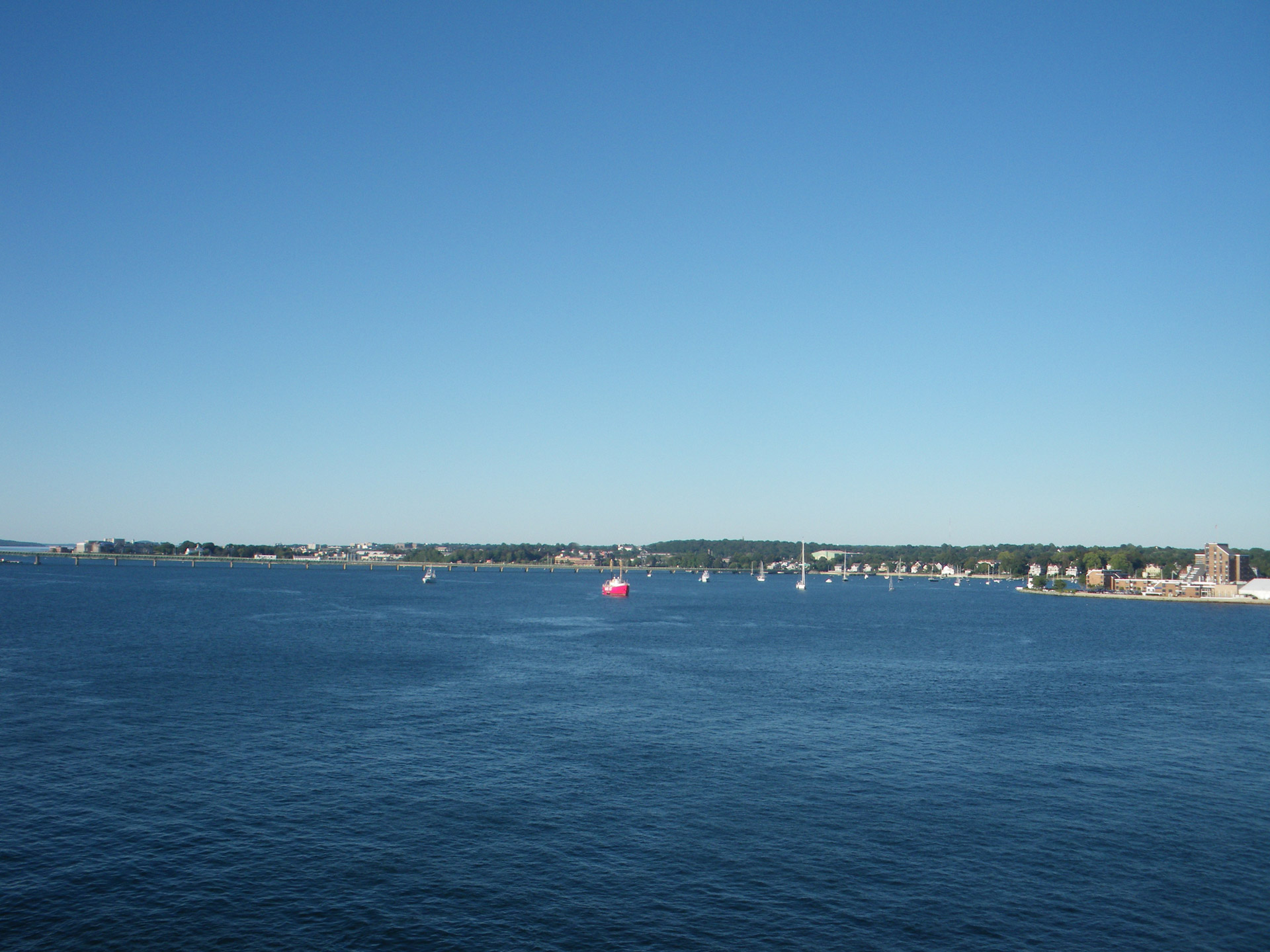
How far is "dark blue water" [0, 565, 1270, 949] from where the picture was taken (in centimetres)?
2808

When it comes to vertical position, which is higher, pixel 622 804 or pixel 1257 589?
pixel 1257 589

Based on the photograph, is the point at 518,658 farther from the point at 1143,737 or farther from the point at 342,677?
the point at 1143,737

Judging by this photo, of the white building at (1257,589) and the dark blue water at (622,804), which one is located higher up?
the white building at (1257,589)

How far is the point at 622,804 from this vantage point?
3844cm

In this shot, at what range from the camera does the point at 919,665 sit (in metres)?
81.5

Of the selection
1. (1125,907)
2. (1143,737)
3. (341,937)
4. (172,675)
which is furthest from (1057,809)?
(172,675)

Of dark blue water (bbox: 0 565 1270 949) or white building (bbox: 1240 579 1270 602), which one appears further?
white building (bbox: 1240 579 1270 602)

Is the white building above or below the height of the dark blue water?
above

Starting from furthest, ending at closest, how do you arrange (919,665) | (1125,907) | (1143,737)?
1. (919,665)
2. (1143,737)
3. (1125,907)

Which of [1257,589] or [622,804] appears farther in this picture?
[1257,589]

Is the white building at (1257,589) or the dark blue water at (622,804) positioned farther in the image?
the white building at (1257,589)

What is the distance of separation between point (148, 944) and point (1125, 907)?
30.8m

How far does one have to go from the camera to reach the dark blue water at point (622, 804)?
2808 cm

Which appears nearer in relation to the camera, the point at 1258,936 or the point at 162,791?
the point at 1258,936
